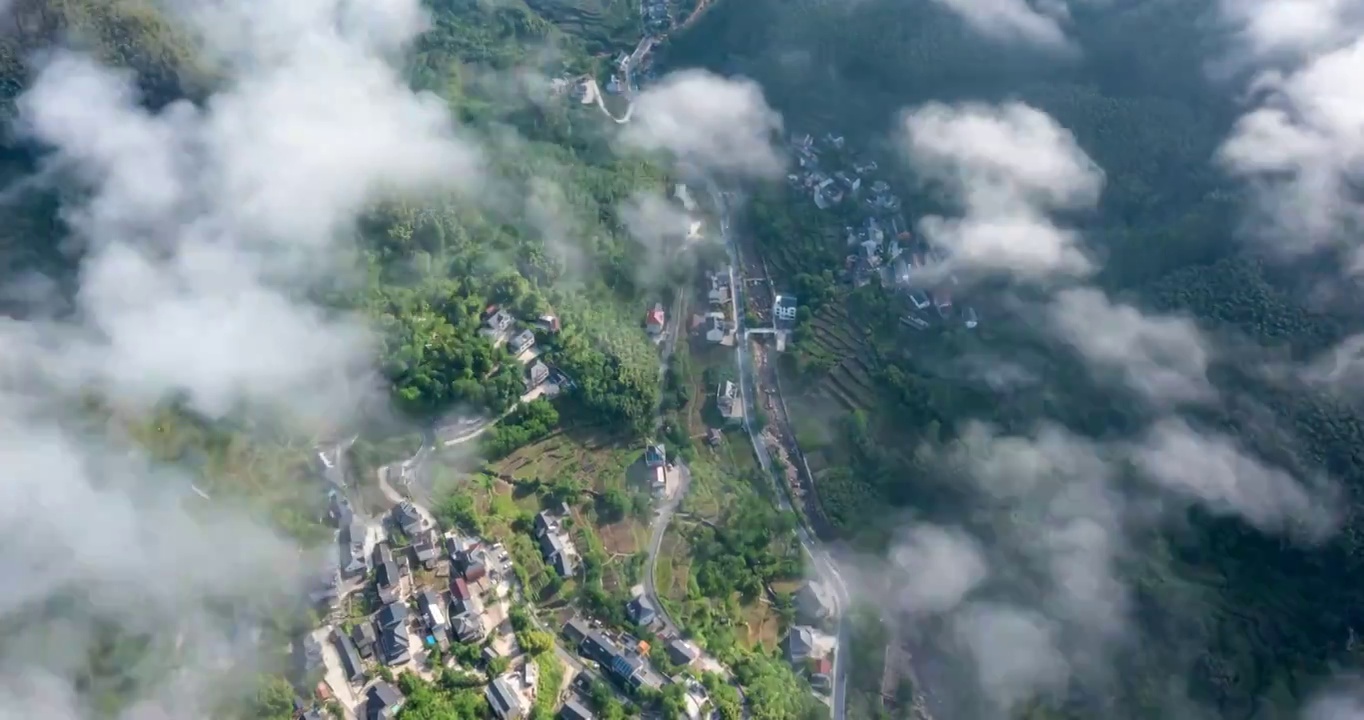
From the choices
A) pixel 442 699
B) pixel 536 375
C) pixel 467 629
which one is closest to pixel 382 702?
pixel 442 699

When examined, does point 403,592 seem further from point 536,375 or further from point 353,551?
point 536,375

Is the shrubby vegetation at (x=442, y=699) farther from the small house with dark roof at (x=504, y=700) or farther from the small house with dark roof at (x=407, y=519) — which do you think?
the small house with dark roof at (x=407, y=519)

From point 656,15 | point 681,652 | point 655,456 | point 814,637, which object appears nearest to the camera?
point 681,652

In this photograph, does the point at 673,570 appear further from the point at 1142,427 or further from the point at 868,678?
the point at 1142,427

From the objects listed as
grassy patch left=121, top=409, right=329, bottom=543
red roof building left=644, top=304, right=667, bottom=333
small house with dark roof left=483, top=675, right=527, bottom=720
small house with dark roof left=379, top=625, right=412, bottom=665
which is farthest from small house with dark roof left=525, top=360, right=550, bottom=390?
small house with dark roof left=483, top=675, right=527, bottom=720

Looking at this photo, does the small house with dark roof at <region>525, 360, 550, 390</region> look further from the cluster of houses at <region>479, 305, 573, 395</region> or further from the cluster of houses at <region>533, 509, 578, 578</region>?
the cluster of houses at <region>533, 509, 578, 578</region>

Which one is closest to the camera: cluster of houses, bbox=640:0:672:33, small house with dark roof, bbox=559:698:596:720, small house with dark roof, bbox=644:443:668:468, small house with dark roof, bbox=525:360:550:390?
small house with dark roof, bbox=559:698:596:720
